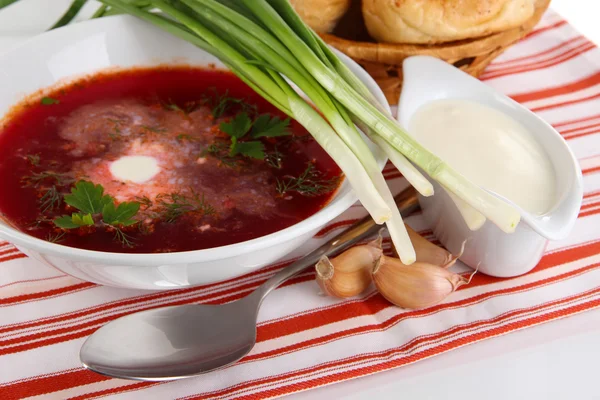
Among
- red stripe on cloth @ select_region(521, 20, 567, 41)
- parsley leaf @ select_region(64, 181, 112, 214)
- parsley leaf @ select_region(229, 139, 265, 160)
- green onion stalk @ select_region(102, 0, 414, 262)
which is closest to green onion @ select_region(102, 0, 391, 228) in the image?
green onion stalk @ select_region(102, 0, 414, 262)

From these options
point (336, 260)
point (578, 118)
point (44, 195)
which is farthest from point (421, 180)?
point (578, 118)

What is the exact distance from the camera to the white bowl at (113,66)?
115 cm

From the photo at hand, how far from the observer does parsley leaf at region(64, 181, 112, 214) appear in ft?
4.42

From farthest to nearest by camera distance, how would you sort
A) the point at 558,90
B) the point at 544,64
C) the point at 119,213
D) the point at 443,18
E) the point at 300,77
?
the point at 544,64, the point at 558,90, the point at 443,18, the point at 300,77, the point at 119,213

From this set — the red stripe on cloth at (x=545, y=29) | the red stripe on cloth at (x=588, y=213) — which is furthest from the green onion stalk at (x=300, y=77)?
the red stripe on cloth at (x=545, y=29)

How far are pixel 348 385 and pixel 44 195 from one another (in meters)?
0.80

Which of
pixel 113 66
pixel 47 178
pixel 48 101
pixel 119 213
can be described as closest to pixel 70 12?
pixel 113 66

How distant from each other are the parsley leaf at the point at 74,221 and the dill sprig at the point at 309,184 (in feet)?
1.40

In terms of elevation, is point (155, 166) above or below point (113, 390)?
above

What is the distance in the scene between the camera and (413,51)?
1.85 meters

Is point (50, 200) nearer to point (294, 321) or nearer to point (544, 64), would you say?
point (294, 321)

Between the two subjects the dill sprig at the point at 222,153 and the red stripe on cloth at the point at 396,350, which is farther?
the dill sprig at the point at 222,153

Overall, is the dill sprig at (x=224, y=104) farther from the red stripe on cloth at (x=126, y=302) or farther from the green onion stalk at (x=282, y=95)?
the red stripe on cloth at (x=126, y=302)

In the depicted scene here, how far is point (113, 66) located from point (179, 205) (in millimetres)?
701
